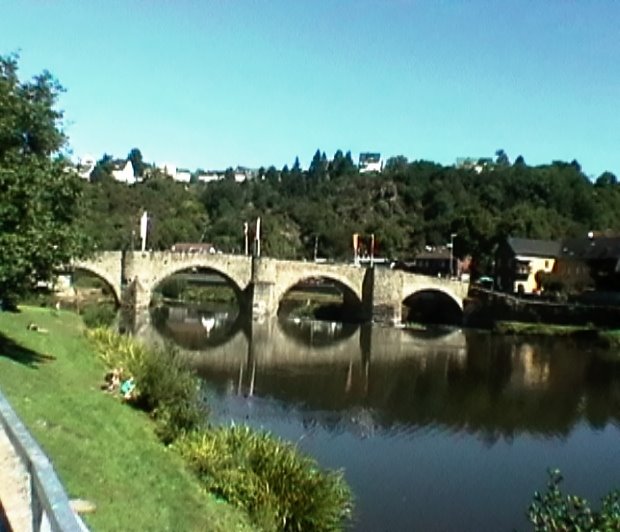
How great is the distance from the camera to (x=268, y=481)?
1377cm

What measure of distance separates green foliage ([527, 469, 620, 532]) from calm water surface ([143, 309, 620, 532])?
6.10 m

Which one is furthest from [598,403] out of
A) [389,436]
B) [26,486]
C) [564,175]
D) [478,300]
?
[564,175]

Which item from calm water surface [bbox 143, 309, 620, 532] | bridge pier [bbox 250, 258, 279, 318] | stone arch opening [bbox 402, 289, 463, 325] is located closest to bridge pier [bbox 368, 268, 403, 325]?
stone arch opening [bbox 402, 289, 463, 325]

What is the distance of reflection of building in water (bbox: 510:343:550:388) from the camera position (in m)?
39.4

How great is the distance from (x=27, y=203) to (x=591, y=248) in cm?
7204

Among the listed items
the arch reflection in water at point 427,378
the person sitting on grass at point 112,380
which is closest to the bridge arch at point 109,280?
the arch reflection in water at point 427,378

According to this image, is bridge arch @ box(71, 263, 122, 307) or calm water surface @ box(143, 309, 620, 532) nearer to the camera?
calm water surface @ box(143, 309, 620, 532)

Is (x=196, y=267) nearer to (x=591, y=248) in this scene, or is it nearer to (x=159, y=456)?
(x=591, y=248)

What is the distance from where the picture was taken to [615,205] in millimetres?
122000

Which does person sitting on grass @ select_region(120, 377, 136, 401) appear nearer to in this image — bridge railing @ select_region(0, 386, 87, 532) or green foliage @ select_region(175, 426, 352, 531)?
green foliage @ select_region(175, 426, 352, 531)

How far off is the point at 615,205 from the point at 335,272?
6617cm

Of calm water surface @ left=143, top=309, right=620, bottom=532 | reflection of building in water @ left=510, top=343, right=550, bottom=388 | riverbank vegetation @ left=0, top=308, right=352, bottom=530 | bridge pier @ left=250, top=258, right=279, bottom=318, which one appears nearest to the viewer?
riverbank vegetation @ left=0, top=308, right=352, bottom=530

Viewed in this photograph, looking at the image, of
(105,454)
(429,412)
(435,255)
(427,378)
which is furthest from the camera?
(435,255)

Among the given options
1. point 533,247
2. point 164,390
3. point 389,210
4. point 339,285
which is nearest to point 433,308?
point 339,285
